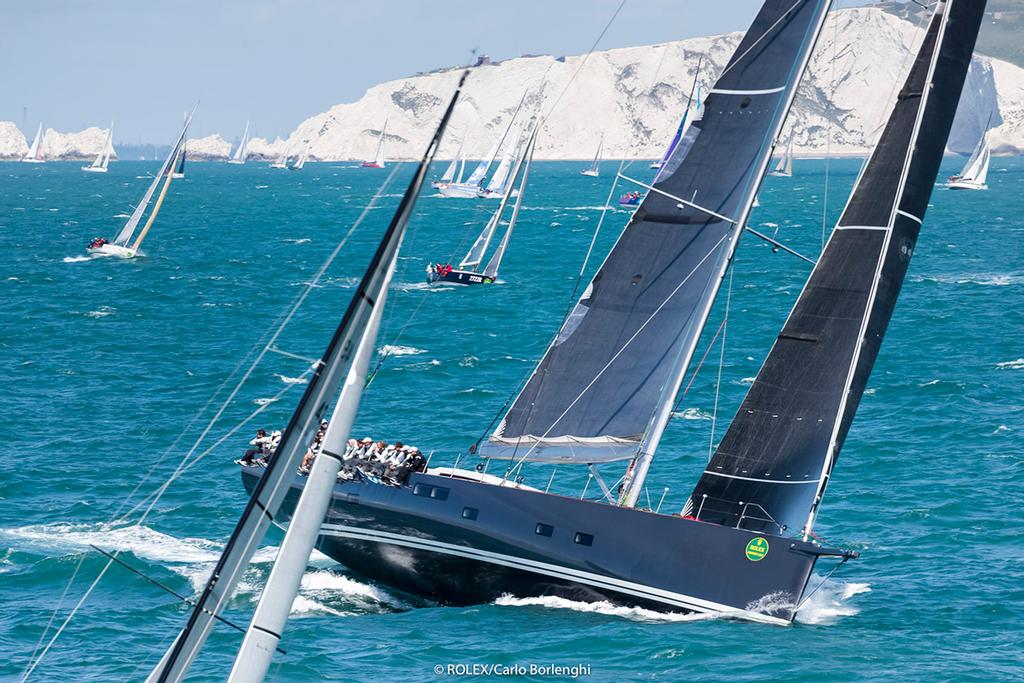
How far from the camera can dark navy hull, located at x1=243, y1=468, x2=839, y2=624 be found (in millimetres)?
26766

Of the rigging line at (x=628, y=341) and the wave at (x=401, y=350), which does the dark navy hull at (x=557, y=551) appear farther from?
the wave at (x=401, y=350)

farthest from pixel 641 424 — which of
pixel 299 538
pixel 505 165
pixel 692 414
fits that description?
pixel 505 165

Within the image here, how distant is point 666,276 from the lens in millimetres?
27812

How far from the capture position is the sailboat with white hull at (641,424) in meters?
26.8

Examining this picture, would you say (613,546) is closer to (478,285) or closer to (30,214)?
(478,285)

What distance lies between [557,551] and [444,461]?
1318cm

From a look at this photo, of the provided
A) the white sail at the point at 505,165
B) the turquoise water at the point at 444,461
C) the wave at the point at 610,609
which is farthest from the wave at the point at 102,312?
the white sail at the point at 505,165

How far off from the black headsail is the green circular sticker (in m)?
0.73

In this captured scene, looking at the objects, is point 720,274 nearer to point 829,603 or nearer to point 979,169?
point 829,603

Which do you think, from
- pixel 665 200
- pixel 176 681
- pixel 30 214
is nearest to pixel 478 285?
pixel 665 200

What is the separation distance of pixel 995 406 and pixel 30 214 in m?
118

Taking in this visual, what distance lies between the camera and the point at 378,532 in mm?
30391

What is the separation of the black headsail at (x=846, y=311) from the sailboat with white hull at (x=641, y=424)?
1188 millimetres

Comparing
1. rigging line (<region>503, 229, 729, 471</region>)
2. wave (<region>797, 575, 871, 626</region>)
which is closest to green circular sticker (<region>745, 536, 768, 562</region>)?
wave (<region>797, 575, 871, 626</region>)
